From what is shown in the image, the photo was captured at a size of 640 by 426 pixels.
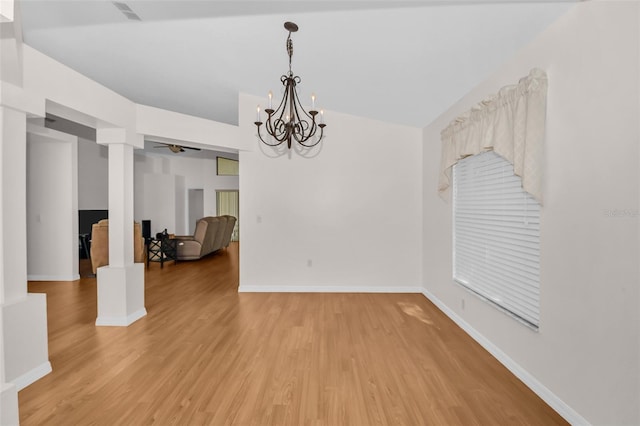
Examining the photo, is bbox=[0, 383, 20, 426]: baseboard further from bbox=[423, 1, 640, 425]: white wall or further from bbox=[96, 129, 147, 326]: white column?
bbox=[423, 1, 640, 425]: white wall

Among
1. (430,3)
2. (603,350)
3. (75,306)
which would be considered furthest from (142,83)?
(603,350)

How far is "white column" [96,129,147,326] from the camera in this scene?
3395 millimetres

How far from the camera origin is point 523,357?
7.59ft

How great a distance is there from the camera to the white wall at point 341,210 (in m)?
4.81

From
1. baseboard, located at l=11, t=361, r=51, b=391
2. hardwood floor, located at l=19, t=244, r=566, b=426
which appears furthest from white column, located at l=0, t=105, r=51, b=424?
hardwood floor, located at l=19, t=244, r=566, b=426

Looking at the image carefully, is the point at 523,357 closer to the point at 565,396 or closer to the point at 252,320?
the point at 565,396

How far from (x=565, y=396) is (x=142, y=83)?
19.1 feet

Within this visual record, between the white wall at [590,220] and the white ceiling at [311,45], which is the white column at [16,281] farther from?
the white wall at [590,220]

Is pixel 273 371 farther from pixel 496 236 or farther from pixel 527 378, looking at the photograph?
pixel 496 236

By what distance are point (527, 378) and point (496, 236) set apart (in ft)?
3.76

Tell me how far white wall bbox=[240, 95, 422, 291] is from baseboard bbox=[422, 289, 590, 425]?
1581mm

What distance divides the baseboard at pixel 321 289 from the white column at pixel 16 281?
263 centimetres

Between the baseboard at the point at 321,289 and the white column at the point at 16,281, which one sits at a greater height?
the white column at the point at 16,281

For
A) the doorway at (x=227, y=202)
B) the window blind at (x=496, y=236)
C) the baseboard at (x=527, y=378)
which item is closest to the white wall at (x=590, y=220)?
the baseboard at (x=527, y=378)
